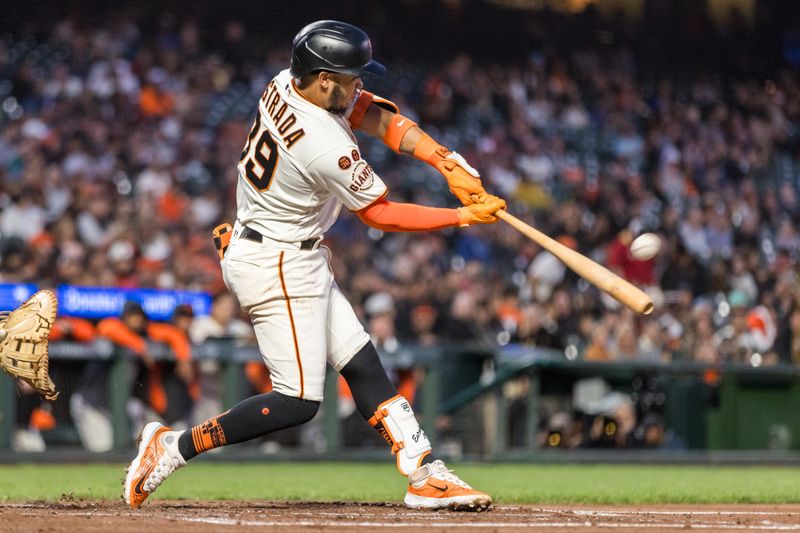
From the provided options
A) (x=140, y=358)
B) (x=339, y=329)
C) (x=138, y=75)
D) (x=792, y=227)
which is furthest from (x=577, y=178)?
(x=339, y=329)

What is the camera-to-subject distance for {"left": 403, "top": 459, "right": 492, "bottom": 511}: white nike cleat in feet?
14.3

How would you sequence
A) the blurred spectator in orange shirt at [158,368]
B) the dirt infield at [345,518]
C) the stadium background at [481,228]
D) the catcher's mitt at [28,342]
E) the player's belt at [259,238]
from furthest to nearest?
the stadium background at [481,228] < the blurred spectator in orange shirt at [158,368] < the catcher's mitt at [28,342] < the player's belt at [259,238] < the dirt infield at [345,518]

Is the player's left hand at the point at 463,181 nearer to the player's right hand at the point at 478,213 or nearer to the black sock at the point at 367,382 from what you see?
the player's right hand at the point at 478,213

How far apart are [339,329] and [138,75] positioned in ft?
28.8

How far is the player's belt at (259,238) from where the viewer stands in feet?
14.3

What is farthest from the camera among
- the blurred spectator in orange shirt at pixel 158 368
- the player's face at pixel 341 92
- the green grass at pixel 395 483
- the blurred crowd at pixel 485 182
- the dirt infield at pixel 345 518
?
the blurred crowd at pixel 485 182

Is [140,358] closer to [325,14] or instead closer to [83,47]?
[83,47]

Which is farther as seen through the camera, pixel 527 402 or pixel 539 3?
pixel 539 3

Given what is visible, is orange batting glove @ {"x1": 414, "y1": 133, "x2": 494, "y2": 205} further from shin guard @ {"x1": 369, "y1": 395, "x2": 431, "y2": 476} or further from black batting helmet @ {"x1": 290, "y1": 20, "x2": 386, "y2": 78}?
shin guard @ {"x1": 369, "y1": 395, "x2": 431, "y2": 476}

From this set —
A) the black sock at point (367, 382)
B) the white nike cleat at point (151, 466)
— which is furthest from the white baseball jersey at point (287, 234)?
the white nike cleat at point (151, 466)

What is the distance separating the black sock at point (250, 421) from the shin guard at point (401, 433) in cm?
27

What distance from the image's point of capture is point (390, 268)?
474 inches

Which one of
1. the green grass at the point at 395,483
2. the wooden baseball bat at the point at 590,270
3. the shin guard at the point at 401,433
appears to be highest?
the wooden baseball bat at the point at 590,270

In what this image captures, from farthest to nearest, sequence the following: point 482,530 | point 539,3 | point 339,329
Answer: point 539,3 < point 339,329 < point 482,530
